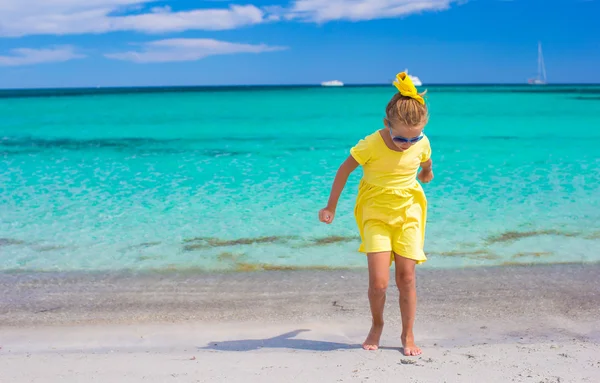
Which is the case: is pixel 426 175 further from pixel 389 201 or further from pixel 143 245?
pixel 143 245

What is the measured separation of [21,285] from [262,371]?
9.61 feet

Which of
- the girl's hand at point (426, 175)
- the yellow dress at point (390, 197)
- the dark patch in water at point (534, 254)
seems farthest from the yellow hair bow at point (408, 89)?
the dark patch in water at point (534, 254)

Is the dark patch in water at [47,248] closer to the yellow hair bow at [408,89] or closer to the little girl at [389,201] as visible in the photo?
the little girl at [389,201]

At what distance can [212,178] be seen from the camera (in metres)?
11.0

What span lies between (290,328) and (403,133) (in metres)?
1.64

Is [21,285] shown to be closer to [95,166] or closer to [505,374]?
[505,374]

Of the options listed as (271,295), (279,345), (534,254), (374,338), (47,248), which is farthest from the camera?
(47,248)

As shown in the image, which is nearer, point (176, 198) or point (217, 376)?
point (217, 376)

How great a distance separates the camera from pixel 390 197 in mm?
3201

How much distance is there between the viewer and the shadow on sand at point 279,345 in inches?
142

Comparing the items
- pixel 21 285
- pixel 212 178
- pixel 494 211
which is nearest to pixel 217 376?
pixel 21 285

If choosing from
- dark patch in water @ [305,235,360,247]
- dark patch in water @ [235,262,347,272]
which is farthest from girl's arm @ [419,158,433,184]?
Answer: dark patch in water @ [305,235,360,247]

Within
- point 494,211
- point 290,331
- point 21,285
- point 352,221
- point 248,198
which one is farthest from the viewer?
point 248,198

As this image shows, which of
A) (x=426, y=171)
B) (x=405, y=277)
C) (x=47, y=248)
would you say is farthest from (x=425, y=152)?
(x=47, y=248)
